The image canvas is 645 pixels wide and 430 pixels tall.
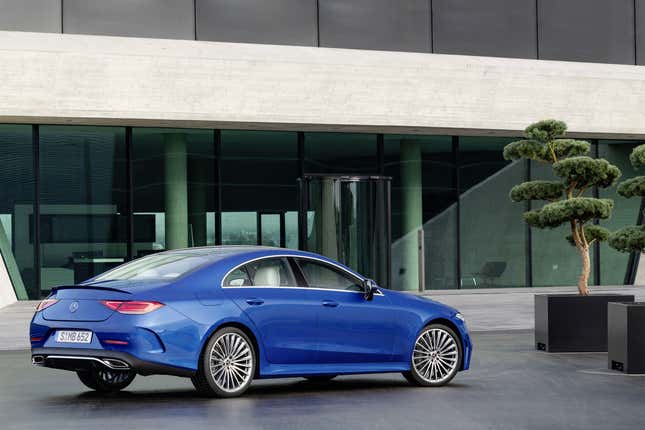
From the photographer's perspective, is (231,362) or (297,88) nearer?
(231,362)

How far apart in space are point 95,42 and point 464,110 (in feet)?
30.0

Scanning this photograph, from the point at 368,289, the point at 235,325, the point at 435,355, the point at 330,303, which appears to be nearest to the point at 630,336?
the point at 435,355

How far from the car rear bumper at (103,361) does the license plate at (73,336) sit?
3.1 inches

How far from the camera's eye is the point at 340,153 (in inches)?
1196

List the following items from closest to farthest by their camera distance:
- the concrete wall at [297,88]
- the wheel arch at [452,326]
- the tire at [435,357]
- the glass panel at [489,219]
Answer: the tire at [435,357], the wheel arch at [452,326], the concrete wall at [297,88], the glass panel at [489,219]

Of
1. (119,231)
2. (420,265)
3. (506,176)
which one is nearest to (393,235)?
(420,265)

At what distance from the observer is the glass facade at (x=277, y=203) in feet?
89.2

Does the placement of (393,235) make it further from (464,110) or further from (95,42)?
(95,42)

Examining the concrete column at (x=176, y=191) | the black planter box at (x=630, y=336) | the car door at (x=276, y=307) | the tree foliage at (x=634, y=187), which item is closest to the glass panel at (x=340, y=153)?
the concrete column at (x=176, y=191)

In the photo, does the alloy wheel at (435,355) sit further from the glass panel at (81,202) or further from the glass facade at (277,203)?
the glass panel at (81,202)

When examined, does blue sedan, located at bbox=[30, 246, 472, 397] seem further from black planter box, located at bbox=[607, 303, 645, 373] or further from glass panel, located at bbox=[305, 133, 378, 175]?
glass panel, located at bbox=[305, 133, 378, 175]

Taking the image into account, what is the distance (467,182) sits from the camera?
31906 mm

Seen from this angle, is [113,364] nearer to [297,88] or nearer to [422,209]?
[297,88]

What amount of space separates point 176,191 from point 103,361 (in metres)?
18.6
